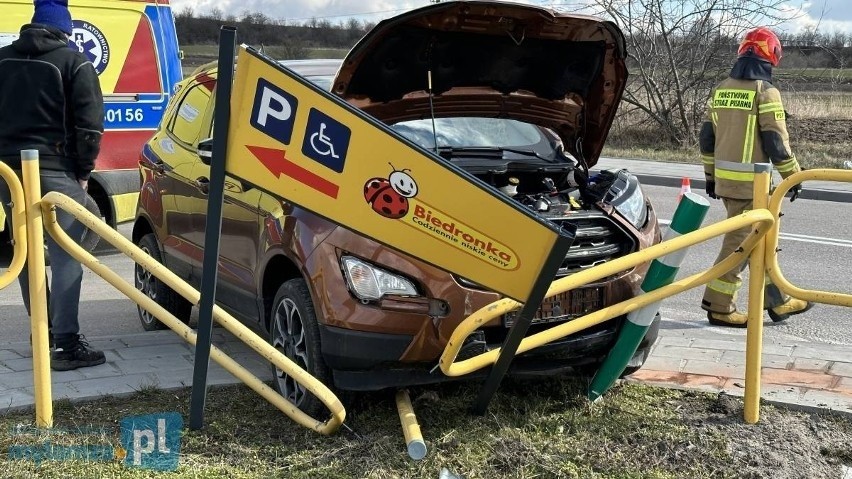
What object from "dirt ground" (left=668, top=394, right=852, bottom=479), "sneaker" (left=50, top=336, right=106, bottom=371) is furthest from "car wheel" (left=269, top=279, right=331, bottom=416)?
"dirt ground" (left=668, top=394, right=852, bottom=479)

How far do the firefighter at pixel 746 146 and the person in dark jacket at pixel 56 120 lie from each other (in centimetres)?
401

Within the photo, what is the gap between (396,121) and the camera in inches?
199

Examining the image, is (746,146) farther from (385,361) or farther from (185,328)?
(185,328)

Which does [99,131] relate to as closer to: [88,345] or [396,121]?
[88,345]

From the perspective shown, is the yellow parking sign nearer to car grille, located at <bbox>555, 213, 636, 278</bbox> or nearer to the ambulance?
car grille, located at <bbox>555, 213, 636, 278</bbox>

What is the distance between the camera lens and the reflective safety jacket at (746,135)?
624 cm

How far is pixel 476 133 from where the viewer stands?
5.26m

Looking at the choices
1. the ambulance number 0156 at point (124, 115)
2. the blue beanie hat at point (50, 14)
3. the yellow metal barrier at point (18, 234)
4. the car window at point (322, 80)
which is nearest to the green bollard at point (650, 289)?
the car window at point (322, 80)

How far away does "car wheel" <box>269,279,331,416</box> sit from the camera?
165 inches

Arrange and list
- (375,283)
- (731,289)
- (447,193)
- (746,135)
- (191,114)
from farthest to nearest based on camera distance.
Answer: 1. (746,135)
2. (731,289)
3. (191,114)
4. (375,283)
5. (447,193)

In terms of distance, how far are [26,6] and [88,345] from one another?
4.14 meters

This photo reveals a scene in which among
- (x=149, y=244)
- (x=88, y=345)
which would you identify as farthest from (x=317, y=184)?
(x=149, y=244)

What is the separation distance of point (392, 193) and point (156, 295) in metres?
3.29

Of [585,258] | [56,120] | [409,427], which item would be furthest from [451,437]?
[56,120]
